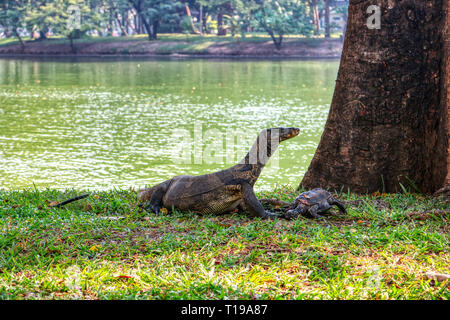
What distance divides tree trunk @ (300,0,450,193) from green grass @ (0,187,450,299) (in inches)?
26.8

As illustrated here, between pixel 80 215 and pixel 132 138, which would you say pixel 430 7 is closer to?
pixel 80 215

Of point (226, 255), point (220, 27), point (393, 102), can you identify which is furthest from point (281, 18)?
point (226, 255)

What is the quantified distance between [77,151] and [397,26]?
302 inches

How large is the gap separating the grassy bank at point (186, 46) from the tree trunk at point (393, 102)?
40.0 metres

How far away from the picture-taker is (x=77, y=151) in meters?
11.5

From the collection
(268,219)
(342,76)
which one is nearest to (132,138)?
(342,76)

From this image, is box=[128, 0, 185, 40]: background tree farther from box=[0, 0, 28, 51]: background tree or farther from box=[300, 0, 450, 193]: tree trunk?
box=[300, 0, 450, 193]: tree trunk

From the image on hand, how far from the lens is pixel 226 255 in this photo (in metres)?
3.74

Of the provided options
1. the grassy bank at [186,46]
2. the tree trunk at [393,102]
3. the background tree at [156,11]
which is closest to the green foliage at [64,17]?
the grassy bank at [186,46]

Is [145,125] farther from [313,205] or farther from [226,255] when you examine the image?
[226,255]

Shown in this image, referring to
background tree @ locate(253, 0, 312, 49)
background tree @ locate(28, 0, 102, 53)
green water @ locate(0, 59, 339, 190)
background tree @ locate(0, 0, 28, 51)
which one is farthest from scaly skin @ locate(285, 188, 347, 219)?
background tree @ locate(0, 0, 28, 51)

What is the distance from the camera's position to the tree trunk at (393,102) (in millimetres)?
5664

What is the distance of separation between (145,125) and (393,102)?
9.77 meters

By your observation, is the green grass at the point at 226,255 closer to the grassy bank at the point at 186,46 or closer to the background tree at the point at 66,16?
the grassy bank at the point at 186,46
